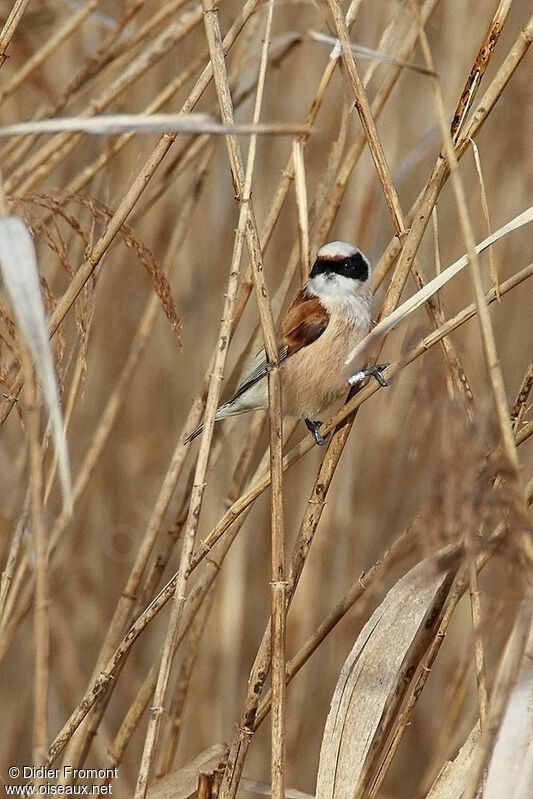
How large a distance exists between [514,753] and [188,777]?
63cm

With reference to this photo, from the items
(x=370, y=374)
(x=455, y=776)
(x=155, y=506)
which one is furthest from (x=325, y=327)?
(x=455, y=776)

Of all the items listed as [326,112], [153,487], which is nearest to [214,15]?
[326,112]

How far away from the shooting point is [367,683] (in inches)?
46.7

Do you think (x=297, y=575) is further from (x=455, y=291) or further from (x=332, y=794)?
(x=455, y=291)

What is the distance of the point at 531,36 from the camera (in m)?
1.21

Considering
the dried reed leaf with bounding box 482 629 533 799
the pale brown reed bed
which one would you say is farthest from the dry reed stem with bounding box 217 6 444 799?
the dried reed leaf with bounding box 482 629 533 799

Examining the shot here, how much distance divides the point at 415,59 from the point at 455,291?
2.24 feet

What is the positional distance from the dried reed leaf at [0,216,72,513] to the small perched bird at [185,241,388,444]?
3.27 feet

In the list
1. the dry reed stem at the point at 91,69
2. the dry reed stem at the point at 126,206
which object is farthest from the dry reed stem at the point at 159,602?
the dry reed stem at the point at 91,69

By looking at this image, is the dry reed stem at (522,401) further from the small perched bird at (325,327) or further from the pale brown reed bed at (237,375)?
the small perched bird at (325,327)

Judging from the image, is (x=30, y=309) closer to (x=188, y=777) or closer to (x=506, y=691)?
(x=506, y=691)

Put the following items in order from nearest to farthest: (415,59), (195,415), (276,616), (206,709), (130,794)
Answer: (276,616)
(195,415)
(130,794)
(206,709)
(415,59)

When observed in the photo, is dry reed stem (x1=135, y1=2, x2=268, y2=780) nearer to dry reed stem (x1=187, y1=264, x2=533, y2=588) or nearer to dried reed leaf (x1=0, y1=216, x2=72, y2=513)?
dry reed stem (x1=187, y1=264, x2=533, y2=588)

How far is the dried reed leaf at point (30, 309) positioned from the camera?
0.79 m
